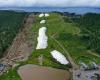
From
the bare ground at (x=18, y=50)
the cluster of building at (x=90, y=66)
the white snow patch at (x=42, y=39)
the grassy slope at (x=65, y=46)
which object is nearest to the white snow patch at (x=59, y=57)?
the grassy slope at (x=65, y=46)

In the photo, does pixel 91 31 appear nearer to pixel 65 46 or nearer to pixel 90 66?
pixel 65 46

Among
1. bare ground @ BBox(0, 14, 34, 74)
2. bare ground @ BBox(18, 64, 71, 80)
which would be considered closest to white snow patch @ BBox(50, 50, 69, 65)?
bare ground @ BBox(18, 64, 71, 80)

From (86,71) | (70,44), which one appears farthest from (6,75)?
(70,44)

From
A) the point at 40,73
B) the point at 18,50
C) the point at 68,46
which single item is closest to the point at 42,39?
the point at 18,50

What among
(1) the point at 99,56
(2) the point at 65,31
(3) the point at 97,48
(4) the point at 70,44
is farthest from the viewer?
(2) the point at 65,31

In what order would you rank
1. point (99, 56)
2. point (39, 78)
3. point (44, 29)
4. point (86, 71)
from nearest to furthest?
point (39, 78) < point (86, 71) < point (99, 56) < point (44, 29)

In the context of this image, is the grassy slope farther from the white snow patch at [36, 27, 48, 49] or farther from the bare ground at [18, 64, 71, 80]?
the bare ground at [18, 64, 71, 80]

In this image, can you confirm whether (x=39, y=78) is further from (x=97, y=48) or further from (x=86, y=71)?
(x=97, y=48)
